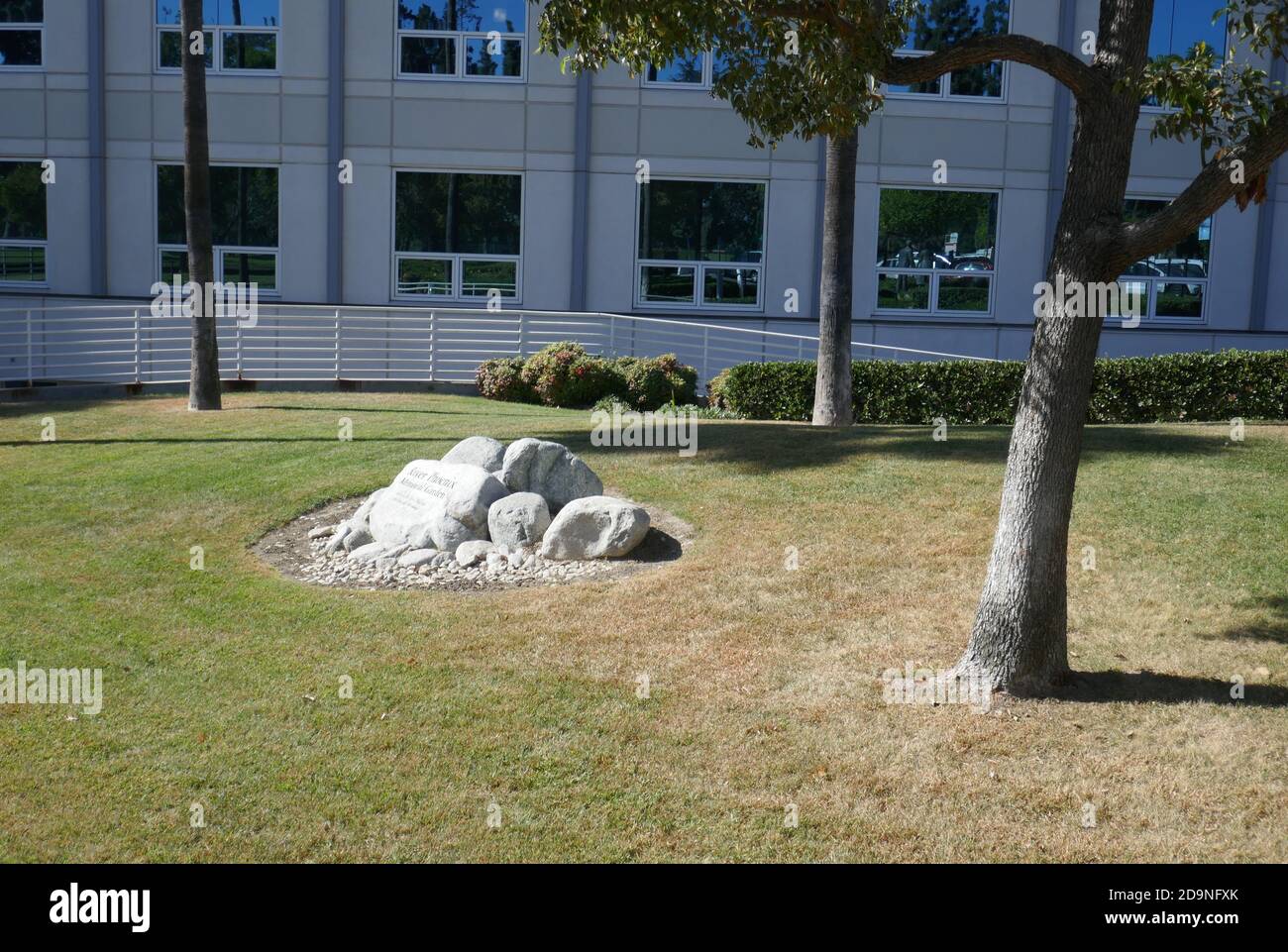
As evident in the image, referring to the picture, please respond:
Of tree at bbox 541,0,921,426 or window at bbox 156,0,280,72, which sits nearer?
tree at bbox 541,0,921,426

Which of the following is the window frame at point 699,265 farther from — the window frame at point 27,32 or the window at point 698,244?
the window frame at point 27,32

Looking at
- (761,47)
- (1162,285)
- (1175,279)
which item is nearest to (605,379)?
(761,47)

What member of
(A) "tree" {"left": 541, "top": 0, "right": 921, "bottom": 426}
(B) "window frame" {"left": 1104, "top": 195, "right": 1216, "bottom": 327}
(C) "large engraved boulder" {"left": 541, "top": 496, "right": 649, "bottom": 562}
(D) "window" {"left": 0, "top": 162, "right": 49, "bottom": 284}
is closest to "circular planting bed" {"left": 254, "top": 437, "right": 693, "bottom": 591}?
(C) "large engraved boulder" {"left": 541, "top": 496, "right": 649, "bottom": 562}

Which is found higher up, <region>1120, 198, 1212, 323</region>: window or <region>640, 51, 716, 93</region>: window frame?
<region>640, 51, 716, 93</region>: window frame

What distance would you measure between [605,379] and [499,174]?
18.4 feet

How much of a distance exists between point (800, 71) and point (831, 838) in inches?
182

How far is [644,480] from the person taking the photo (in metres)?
11.2

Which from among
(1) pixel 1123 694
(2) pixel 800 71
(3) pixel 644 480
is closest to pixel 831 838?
(1) pixel 1123 694

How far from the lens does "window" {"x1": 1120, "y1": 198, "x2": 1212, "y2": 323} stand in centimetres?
2248

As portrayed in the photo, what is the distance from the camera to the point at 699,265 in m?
21.9

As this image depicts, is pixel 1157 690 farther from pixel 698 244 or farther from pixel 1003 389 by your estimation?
pixel 698 244

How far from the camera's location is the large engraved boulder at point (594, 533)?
9328mm

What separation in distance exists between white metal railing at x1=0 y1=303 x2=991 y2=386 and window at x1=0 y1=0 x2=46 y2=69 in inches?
185

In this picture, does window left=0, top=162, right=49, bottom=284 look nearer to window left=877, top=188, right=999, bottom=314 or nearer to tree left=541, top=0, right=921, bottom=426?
window left=877, top=188, right=999, bottom=314
